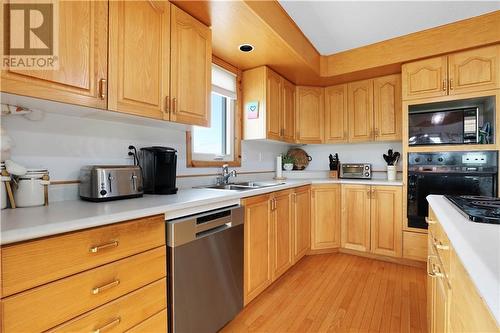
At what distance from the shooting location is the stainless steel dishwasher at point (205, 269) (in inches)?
48.6

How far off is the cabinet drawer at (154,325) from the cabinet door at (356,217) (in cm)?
242

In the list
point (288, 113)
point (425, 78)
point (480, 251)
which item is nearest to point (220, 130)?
point (288, 113)

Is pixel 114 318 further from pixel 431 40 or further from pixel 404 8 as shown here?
pixel 431 40

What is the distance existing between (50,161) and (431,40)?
338 cm

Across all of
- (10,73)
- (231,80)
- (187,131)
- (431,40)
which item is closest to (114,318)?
(10,73)

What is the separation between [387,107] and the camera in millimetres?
2959

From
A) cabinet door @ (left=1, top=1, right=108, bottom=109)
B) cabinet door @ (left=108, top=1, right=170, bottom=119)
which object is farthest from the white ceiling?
cabinet door @ (left=1, top=1, right=108, bottom=109)

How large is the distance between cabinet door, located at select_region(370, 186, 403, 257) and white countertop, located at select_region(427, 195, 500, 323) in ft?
6.50

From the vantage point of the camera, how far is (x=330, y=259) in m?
2.84

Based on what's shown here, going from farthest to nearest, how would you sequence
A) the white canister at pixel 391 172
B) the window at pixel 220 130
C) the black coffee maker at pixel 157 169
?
the white canister at pixel 391 172 < the window at pixel 220 130 < the black coffee maker at pixel 157 169

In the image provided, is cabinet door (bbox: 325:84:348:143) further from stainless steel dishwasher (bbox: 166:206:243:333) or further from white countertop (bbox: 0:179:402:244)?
white countertop (bbox: 0:179:402:244)

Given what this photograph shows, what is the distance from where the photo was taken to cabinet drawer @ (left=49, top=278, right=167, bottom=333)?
0.90 meters

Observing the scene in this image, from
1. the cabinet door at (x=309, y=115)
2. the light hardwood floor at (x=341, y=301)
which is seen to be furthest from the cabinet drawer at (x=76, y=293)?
the cabinet door at (x=309, y=115)

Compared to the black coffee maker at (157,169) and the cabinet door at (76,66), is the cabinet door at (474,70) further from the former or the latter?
the cabinet door at (76,66)
